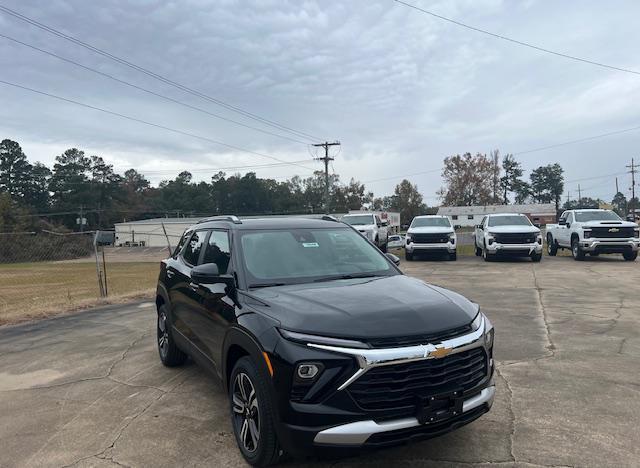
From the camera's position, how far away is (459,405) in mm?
3014

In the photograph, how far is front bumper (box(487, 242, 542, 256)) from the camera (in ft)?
58.9

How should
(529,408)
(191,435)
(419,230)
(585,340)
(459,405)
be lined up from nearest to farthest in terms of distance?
1. (459,405)
2. (191,435)
3. (529,408)
4. (585,340)
5. (419,230)

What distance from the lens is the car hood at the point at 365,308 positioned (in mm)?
2994

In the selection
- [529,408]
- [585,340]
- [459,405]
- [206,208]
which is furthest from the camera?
[206,208]

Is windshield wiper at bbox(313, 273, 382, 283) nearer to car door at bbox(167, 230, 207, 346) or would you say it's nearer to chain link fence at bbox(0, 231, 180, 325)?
car door at bbox(167, 230, 207, 346)

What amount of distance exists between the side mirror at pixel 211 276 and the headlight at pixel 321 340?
1074 millimetres

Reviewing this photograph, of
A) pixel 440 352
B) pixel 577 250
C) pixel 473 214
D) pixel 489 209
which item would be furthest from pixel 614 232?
pixel 489 209

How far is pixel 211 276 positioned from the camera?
3979mm

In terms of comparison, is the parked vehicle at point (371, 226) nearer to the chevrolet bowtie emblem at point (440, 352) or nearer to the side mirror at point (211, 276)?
the side mirror at point (211, 276)

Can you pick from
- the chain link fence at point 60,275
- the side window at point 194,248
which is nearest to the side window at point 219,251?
the side window at point 194,248

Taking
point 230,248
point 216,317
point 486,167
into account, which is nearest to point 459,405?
point 216,317

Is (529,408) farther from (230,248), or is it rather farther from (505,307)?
(505,307)

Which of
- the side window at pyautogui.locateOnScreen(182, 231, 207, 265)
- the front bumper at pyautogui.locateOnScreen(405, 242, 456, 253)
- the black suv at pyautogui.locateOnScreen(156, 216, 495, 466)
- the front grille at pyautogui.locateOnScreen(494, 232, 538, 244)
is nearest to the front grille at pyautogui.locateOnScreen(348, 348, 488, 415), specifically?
the black suv at pyautogui.locateOnScreen(156, 216, 495, 466)

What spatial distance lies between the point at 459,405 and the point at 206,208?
376 feet
